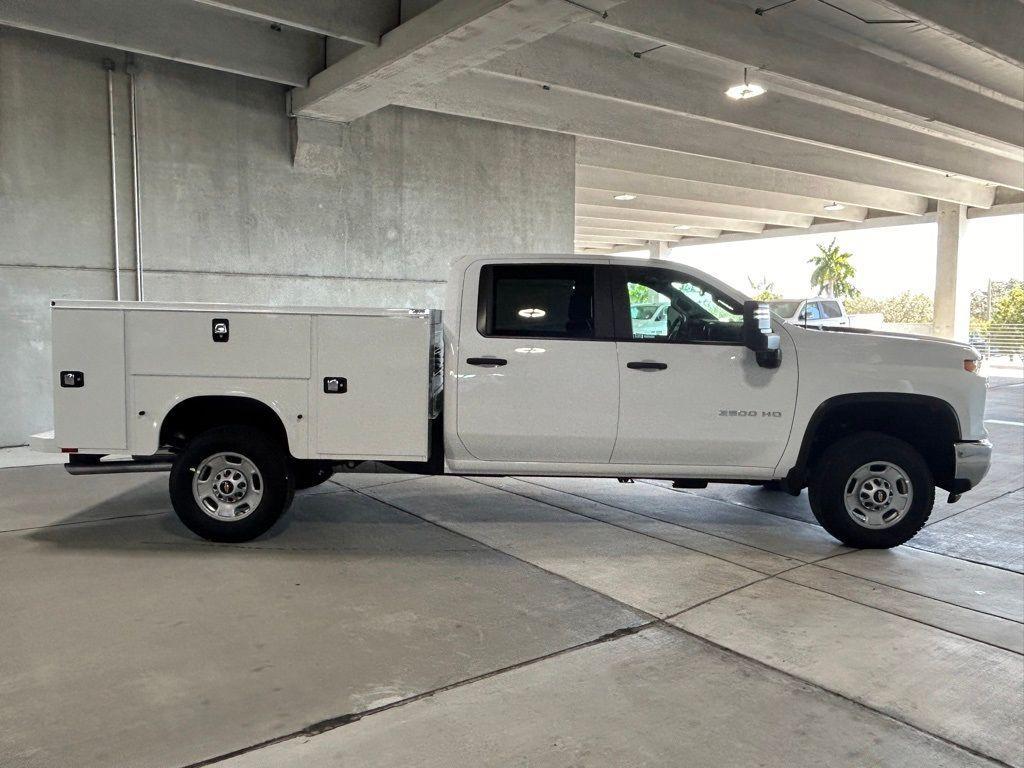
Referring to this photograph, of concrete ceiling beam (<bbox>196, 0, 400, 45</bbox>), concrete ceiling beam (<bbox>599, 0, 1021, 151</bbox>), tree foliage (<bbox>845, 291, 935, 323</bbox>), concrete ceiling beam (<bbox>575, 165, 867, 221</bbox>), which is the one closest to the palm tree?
tree foliage (<bbox>845, 291, 935, 323</bbox>)

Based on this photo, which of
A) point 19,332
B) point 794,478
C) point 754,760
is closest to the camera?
point 754,760

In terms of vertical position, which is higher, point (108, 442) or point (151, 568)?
point (108, 442)

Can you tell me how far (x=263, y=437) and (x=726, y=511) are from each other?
399 cm

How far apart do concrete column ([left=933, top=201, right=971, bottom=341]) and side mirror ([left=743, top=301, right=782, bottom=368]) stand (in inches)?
849

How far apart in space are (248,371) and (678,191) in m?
15.2

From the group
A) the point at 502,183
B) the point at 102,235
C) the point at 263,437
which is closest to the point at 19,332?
the point at 102,235

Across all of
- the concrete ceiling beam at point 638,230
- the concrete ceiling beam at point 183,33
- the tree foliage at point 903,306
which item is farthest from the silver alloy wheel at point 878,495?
the tree foliage at point 903,306

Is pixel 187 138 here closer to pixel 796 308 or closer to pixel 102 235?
pixel 102 235

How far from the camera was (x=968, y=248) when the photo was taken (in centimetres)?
2391

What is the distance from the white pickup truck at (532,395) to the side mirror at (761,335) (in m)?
0.01

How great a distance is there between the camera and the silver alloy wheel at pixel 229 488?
5.66 metres

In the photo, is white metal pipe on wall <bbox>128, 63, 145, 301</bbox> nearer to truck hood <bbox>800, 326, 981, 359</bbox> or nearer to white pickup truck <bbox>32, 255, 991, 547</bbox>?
white pickup truck <bbox>32, 255, 991, 547</bbox>

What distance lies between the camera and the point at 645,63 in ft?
36.4

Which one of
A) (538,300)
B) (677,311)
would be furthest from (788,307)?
(538,300)
